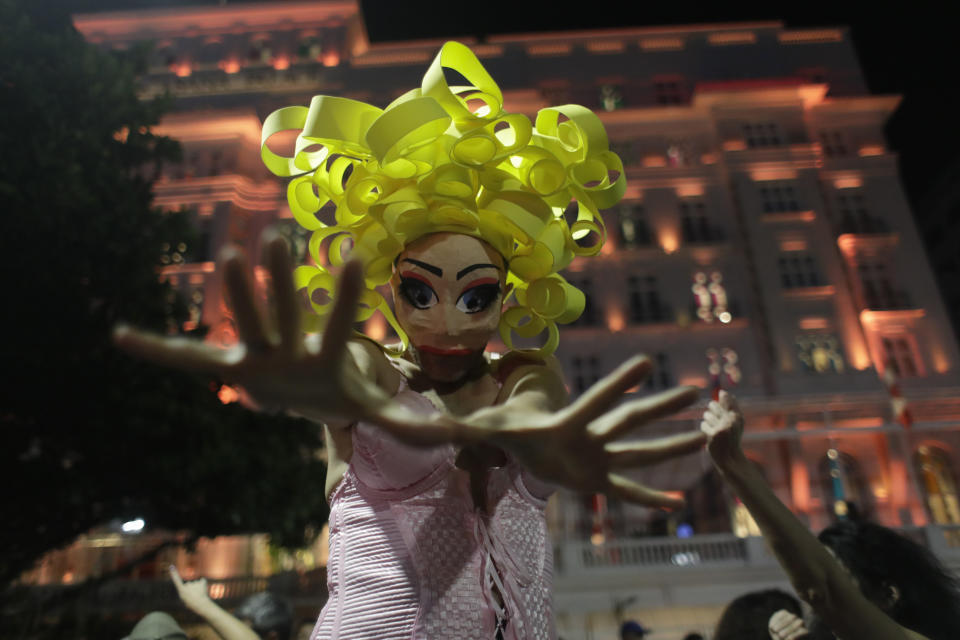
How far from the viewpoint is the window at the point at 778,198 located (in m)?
19.2

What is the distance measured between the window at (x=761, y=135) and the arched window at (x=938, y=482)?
9.50 m

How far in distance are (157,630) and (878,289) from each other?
19.8 meters

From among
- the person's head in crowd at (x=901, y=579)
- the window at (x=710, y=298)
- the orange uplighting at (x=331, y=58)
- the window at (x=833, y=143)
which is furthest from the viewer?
the orange uplighting at (x=331, y=58)

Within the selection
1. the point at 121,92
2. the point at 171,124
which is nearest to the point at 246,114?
the point at 171,124

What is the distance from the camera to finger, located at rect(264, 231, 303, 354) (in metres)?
0.82

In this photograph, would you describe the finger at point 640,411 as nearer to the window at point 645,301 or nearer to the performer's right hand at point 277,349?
the performer's right hand at point 277,349

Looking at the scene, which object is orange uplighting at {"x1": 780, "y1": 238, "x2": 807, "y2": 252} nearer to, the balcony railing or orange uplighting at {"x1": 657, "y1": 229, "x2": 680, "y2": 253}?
orange uplighting at {"x1": 657, "y1": 229, "x2": 680, "y2": 253}

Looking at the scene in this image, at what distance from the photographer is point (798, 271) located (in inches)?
734

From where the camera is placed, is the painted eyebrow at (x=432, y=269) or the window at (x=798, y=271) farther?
the window at (x=798, y=271)

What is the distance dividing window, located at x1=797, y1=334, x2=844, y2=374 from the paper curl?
57.8 feet

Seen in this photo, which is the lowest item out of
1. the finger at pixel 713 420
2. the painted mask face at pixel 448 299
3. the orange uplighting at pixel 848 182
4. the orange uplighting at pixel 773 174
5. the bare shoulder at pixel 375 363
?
the finger at pixel 713 420

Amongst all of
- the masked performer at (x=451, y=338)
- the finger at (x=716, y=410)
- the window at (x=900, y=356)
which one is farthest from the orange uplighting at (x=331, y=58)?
the finger at (x=716, y=410)

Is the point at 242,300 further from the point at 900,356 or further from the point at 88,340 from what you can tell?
the point at 900,356

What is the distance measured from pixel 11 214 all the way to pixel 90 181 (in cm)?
92
